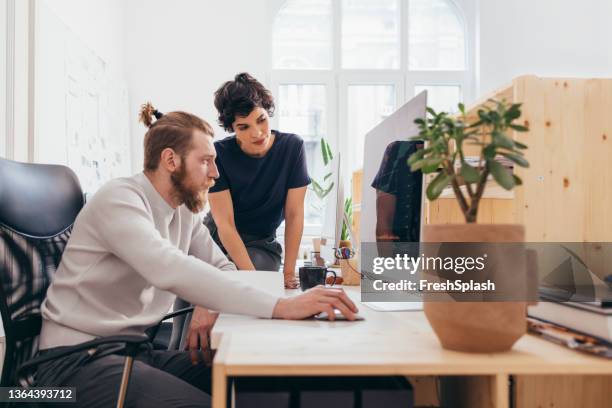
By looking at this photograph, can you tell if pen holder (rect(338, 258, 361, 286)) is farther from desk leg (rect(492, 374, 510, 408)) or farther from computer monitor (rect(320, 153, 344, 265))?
desk leg (rect(492, 374, 510, 408))

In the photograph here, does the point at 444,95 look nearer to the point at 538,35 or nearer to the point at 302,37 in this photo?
the point at 538,35

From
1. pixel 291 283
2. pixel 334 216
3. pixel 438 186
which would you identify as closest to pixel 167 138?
pixel 291 283

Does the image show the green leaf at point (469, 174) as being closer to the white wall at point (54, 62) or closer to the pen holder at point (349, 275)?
the pen holder at point (349, 275)

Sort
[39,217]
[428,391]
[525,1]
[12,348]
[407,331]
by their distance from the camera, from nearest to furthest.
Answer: [407,331] → [428,391] → [12,348] → [39,217] → [525,1]

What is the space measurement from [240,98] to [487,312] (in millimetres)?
1366

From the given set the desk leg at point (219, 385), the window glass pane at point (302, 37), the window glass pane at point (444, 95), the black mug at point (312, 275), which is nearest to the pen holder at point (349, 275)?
the black mug at point (312, 275)

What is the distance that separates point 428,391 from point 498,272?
1.28ft

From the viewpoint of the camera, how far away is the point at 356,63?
5.03m

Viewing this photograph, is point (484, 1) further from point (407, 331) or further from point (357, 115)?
point (407, 331)

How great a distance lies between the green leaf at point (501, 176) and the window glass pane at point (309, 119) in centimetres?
417

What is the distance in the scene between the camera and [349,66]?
5.02m

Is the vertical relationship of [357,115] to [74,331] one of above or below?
above

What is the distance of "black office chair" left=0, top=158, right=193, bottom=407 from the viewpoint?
46.2 inches

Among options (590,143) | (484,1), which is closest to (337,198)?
(590,143)
